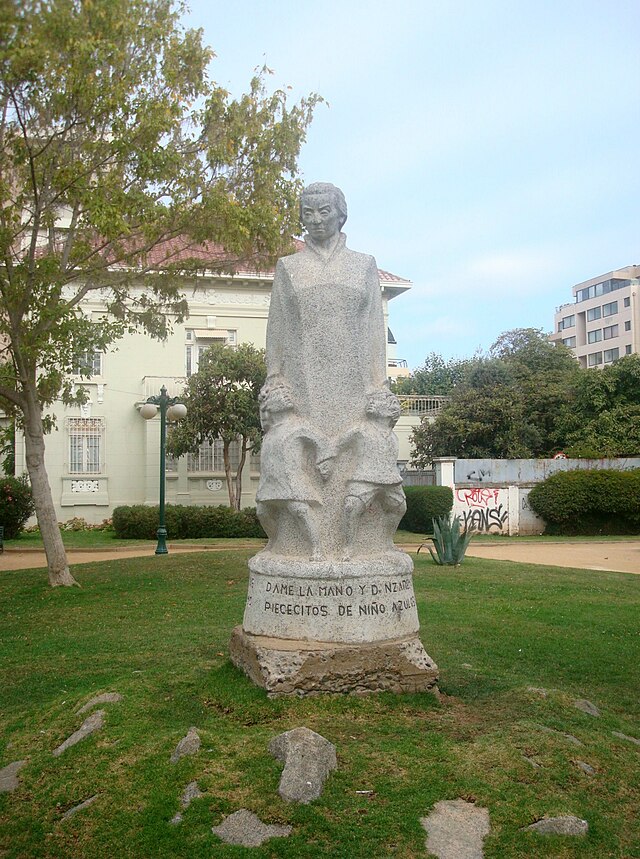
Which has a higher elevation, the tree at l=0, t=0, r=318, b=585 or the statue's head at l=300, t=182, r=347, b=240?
the tree at l=0, t=0, r=318, b=585

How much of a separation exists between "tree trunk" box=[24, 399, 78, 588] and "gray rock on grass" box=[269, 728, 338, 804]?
8549 millimetres

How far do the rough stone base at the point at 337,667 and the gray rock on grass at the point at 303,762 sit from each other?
719 millimetres

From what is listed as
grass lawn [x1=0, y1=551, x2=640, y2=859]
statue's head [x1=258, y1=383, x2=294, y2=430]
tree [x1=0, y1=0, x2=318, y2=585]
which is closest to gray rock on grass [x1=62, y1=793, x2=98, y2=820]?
grass lawn [x1=0, y1=551, x2=640, y2=859]

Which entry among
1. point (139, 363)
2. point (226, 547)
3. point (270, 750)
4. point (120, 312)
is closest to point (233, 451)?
point (139, 363)

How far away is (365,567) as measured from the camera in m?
5.12

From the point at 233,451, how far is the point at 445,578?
17.4 m

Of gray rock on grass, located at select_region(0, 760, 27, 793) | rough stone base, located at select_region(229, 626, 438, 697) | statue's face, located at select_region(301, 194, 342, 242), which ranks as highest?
statue's face, located at select_region(301, 194, 342, 242)

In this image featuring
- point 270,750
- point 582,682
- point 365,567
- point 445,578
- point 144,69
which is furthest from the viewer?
point 445,578

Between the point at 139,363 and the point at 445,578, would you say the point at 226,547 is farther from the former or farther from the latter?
the point at 139,363

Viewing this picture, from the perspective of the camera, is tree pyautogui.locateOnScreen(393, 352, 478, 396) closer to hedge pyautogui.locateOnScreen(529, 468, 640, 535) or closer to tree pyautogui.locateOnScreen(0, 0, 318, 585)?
hedge pyautogui.locateOnScreen(529, 468, 640, 535)

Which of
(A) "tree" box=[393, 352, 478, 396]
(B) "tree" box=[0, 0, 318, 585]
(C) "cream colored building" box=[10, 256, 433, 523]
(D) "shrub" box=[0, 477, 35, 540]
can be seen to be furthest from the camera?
(A) "tree" box=[393, 352, 478, 396]

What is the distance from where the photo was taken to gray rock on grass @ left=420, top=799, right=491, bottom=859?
3410mm

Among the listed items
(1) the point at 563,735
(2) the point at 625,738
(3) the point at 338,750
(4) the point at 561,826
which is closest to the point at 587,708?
(2) the point at 625,738

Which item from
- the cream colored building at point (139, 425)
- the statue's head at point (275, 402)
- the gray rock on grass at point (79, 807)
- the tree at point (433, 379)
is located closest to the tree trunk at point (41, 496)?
the statue's head at point (275, 402)
